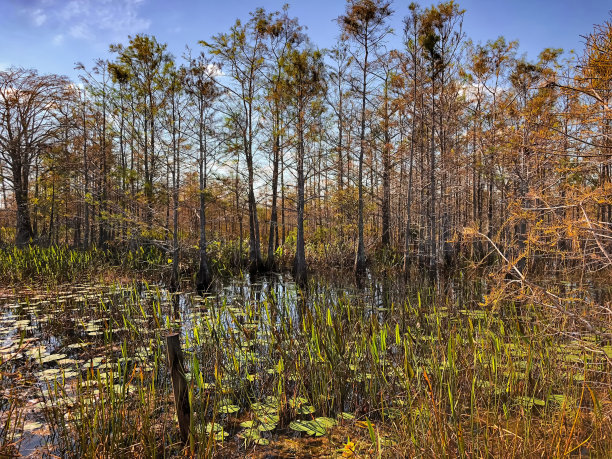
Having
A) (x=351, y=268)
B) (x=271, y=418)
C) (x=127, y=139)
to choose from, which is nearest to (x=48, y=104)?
(x=127, y=139)

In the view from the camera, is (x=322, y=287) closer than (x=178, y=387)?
No

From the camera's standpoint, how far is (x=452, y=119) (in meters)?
14.2

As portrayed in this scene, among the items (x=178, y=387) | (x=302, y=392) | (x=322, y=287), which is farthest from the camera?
(x=322, y=287)

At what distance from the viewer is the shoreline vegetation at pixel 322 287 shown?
2717mm

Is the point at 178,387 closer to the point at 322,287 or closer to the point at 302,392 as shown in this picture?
the point at 302,392

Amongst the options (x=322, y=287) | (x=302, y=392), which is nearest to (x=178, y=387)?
(x=302, y=392)

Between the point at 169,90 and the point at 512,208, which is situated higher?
the point at 169,90

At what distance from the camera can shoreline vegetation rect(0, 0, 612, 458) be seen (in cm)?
272

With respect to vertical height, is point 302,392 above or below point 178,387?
below

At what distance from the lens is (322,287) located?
9.27m

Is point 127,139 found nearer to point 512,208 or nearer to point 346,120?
point 346,120

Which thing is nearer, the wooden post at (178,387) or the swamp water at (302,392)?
the swamp water at (302,392)

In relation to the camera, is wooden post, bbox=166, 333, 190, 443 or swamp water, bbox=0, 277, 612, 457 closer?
swamp water, bbox=0, 277, 612, 457

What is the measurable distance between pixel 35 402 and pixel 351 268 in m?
10.8
